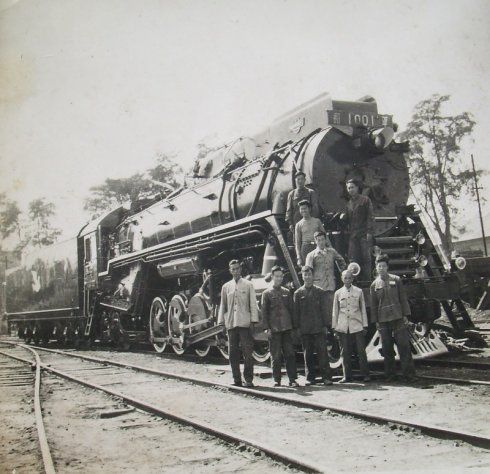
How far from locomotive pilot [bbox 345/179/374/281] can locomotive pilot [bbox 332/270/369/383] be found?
0.57 meters

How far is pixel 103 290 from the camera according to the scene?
1299 centimetres

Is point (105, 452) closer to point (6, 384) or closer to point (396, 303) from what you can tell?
point (396, 303)

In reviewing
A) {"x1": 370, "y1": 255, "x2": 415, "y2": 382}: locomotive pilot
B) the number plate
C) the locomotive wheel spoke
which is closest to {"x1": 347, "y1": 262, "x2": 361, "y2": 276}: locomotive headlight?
{"x1": 370, "y1": 255, "x2": 415, "y2": 382}: locomotive pilot

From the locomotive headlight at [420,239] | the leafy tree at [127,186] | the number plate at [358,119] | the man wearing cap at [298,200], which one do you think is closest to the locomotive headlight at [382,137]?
the number plate at [358,119]

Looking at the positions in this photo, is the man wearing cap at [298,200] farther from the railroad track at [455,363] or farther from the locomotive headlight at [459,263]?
the railroad track at [455,363]

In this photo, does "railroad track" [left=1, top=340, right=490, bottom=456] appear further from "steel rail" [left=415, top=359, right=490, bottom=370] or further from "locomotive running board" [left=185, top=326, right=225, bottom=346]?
"steel rail" [left=415, top=359, right=490, bottom=370]

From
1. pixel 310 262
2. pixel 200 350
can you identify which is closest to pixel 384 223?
pixel 310 262

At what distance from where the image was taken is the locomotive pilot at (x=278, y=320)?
6.29 metres

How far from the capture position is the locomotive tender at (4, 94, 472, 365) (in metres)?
7.08

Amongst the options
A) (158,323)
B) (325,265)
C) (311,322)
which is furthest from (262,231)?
(158,323)

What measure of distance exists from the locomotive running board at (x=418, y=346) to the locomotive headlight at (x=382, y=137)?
2.44 m

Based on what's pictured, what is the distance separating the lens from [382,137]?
7.09 meters

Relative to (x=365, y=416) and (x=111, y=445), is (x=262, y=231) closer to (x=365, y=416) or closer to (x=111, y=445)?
(x=365, y=416)

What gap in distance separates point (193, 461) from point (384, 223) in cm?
488
